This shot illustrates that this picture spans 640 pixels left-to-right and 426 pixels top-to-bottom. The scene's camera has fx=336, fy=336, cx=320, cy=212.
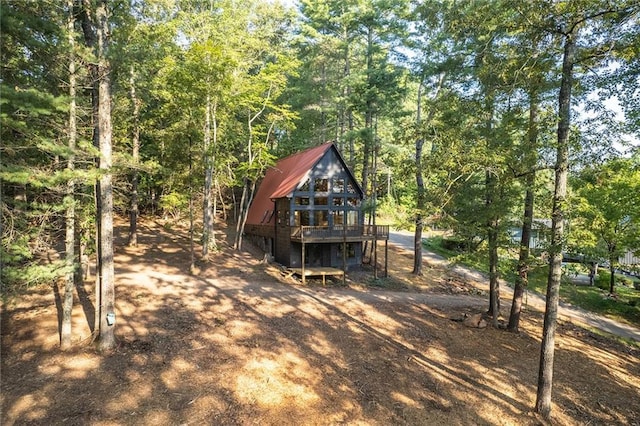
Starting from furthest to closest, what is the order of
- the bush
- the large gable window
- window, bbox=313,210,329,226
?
the bush < window, bbox=313,210,329,226 < the large gable window

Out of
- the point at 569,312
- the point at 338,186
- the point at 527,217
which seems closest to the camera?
the point at 527,217

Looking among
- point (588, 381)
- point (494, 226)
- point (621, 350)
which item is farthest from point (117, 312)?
point (621, 350)

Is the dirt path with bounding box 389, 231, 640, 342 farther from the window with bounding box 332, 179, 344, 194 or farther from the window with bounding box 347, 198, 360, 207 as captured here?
the window with bounding box 332, 179, 344, 194

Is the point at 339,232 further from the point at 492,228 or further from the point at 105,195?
the point at 105,195

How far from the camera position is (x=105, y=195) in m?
8.84

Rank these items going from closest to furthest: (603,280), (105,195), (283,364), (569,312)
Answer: (105,195) → (283,364) → (569,312) → (603,280)

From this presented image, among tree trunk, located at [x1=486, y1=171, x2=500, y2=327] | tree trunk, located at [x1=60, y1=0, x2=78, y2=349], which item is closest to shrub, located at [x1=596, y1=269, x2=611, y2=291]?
tree trunk, located at [x1=486, y1=171, x2=500, y2=327]

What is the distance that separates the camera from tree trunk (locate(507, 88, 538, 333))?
901 centimetres

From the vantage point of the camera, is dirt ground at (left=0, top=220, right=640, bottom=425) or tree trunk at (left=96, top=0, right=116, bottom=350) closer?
dirt ground at (left=0, top=220, right=640, bottom=425)

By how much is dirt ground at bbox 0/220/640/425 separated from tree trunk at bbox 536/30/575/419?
31.4 inches

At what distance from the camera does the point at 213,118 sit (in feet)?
59.6

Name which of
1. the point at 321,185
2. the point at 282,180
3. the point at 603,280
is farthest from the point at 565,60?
the point at 603,280

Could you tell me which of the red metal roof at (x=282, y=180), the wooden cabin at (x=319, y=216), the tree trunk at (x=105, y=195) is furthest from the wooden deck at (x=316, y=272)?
the tree trunk at (x=105, y=195)

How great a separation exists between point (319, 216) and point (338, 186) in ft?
7.50
